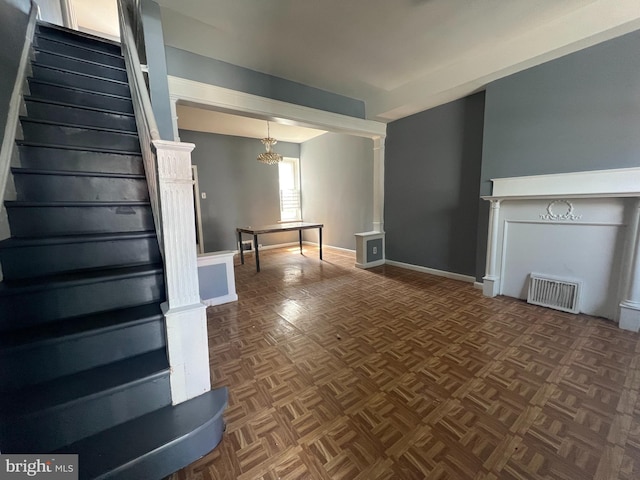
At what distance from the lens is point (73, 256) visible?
Answer: 4.82ft

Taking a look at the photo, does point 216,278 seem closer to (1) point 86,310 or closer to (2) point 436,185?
(1) point 86,310

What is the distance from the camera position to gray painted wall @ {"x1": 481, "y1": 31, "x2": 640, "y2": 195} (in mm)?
2229

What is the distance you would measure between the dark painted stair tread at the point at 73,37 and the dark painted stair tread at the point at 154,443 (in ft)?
11.6

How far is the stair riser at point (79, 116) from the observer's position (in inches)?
75.1

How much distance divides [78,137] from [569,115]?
4.37m

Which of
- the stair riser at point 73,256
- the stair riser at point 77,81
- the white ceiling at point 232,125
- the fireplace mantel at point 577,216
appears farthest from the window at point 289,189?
the stair riser at point 73,256

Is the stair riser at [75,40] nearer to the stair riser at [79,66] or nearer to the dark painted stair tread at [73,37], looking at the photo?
the dark painted stair tread at [73,37]

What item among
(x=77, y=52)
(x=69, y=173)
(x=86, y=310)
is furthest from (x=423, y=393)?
(x=77, y=52)

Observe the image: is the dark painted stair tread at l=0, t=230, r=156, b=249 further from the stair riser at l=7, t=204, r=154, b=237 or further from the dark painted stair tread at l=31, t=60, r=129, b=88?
the dark painted stair tread at l=31, t=60, r=129, b=88

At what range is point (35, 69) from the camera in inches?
84.0

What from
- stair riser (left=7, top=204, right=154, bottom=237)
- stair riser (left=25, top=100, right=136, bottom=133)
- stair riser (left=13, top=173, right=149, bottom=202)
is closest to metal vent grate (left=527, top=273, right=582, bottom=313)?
stair riser (left=7, top=204, right=154, bottom=237)

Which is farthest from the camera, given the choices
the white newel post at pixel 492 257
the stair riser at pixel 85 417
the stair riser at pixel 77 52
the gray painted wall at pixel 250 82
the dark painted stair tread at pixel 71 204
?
the white newel post at pixel 492 257

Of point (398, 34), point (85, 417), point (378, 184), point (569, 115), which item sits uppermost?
point (398, 34)

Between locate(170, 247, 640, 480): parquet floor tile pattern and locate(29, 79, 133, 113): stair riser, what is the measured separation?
222 cm
